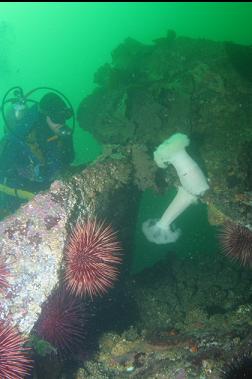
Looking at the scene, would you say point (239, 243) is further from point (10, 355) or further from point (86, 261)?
point (10, 355)

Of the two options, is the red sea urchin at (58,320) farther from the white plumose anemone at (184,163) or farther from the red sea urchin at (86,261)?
the white plumose anemone at (184,163)

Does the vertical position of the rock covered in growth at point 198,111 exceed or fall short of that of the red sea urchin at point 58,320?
it exceeds it

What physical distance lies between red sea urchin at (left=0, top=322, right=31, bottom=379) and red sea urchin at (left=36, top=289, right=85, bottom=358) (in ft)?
2.04

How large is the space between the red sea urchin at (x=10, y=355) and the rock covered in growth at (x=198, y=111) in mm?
4354

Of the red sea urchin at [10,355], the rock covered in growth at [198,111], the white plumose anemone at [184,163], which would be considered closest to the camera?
the red sea urchin at [10,355]

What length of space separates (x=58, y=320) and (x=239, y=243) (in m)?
3.55

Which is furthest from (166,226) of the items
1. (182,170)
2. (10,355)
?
(10,355)

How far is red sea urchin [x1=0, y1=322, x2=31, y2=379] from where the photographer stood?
3916 mm

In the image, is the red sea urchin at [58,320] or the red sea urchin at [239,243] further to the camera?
the red sea urchin at [239,243]

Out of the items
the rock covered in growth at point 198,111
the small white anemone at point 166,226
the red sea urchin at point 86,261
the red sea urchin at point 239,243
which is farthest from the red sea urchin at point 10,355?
the small white anemone at point 166,226

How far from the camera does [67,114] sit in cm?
730

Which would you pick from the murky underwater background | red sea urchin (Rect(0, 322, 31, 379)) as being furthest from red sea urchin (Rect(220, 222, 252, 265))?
red sea urchin (Rect(0, 322, 31, 379))

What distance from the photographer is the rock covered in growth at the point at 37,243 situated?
4605 millimetres

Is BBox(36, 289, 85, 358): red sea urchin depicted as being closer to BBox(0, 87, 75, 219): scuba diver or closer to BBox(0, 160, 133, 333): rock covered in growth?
BBox(0, 160, 133, 333): rock covered in growth
